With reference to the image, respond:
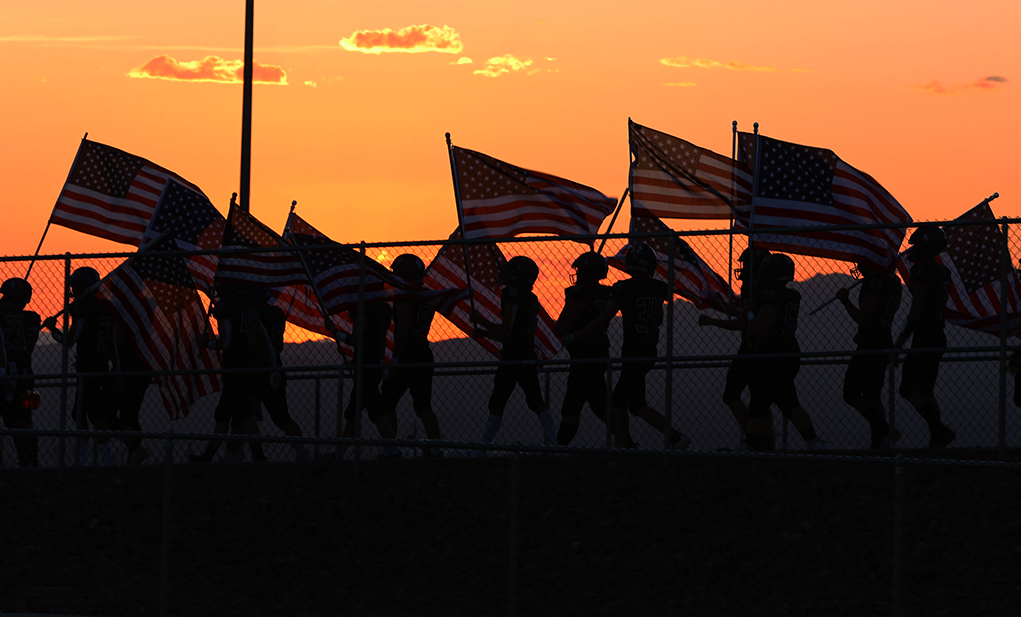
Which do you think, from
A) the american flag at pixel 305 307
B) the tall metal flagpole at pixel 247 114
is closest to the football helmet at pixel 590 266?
the american flag at pixel 305 307

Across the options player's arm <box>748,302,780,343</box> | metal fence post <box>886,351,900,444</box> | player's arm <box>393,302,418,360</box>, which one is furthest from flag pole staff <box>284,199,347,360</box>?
metal fence post <box>886,351,900,444</box>

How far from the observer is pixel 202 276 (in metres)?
13.7

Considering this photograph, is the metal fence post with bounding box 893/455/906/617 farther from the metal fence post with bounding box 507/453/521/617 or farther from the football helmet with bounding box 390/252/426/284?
the football helmet with bounding box 390/252/426/284

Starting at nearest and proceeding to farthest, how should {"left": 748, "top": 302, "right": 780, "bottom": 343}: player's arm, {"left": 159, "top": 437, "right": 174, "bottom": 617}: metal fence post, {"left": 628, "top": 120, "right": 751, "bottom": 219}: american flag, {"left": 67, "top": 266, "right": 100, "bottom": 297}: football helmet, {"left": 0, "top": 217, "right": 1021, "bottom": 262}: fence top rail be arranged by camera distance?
{"left": 159, "top": 437, "right": 174, "bottom": 617}: metal fence post
{"left": 0, "top": 217, "right": 1021, "bottom": 262}: fence top rail
{"left": 748, "top": 302, "right": 780, "bottom": 343}: player's arm
{"left": 628, "top": 120, "right": 751, "bottom": 219}: american flag
{"left": 67, "top": 266, "right": 100, "bottom": 297}: football helmet

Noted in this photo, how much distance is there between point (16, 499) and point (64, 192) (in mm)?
3586

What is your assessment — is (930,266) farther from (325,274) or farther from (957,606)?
(325,274)

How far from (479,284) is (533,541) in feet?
10.7

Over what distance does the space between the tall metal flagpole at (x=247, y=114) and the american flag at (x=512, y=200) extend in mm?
8813

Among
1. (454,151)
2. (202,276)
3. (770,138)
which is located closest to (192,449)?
(202,276)

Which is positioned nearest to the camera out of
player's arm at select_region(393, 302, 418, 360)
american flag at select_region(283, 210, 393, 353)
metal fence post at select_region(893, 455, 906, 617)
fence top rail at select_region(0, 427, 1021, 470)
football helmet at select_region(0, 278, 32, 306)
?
fence top rail at select_region(0, 427, 1021, 470)

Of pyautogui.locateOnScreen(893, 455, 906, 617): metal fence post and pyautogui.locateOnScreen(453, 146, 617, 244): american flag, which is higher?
pyautogui.locateOnScreen(453, 146, 617, 244): american flag

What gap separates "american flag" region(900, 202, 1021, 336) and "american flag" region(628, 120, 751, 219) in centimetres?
170

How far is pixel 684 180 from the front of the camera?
1338 cm

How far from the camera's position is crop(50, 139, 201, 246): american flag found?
49.2ft
